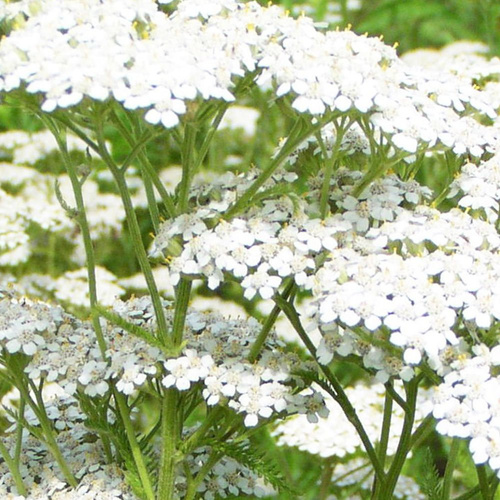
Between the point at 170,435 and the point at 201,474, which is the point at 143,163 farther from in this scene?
the point at 201,474

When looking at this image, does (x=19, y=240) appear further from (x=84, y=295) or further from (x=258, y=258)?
(x=258, y=258)

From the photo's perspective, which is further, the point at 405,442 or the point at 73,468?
the point at 73,468

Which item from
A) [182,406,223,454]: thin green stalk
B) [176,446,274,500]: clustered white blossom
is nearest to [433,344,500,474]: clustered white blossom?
[182,406,223,454]: thin green stalk

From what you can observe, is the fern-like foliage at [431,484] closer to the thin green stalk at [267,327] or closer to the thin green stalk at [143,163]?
the thin green stalk at [267,327]

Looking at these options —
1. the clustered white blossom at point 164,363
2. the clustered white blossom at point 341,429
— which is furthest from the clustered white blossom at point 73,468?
the clustered white blossom at point 341,429

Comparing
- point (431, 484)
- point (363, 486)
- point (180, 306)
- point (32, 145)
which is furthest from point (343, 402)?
point (32, 145)

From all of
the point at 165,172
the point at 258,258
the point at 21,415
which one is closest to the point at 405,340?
the point at 258,258

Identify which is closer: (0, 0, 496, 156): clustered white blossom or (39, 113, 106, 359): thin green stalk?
(0, 0, 496, 156): clustered white blossom

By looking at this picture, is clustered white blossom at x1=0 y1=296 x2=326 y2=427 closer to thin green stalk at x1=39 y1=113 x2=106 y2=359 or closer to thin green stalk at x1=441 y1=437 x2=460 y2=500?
thin green stalk at x1=39 y1=113 x2=106 y2=359
